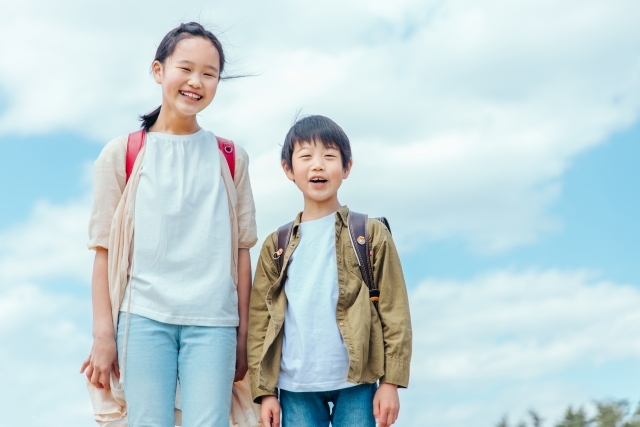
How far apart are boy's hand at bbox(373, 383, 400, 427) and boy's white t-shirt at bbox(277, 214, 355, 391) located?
0.14 m

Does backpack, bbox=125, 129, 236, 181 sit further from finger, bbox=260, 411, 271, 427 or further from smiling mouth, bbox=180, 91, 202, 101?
finger, bbox=260, 411, 271, 427

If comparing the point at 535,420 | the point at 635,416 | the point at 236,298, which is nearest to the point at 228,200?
the point at 236,298

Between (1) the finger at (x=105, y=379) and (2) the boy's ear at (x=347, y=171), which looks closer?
(1) the finger at (x=105, y=379)

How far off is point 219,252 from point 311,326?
0.56 meters

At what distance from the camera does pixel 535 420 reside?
13.3ft

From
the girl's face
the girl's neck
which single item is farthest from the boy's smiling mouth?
the girl's neck

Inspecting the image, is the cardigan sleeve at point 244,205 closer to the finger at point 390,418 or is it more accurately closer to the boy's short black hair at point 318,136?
the boy's short black hair at point 318,136

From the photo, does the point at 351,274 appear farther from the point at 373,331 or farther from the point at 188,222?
the point at 188,222

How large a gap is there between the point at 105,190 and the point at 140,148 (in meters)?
0.27

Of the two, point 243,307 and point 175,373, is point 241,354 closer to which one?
point 243,307

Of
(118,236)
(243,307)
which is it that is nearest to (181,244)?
(118,236)

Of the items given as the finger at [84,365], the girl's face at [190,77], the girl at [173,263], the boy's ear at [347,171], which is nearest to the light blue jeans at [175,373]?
the girl at [173,263]

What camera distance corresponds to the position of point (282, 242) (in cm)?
340

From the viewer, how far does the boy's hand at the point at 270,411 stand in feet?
10.5
